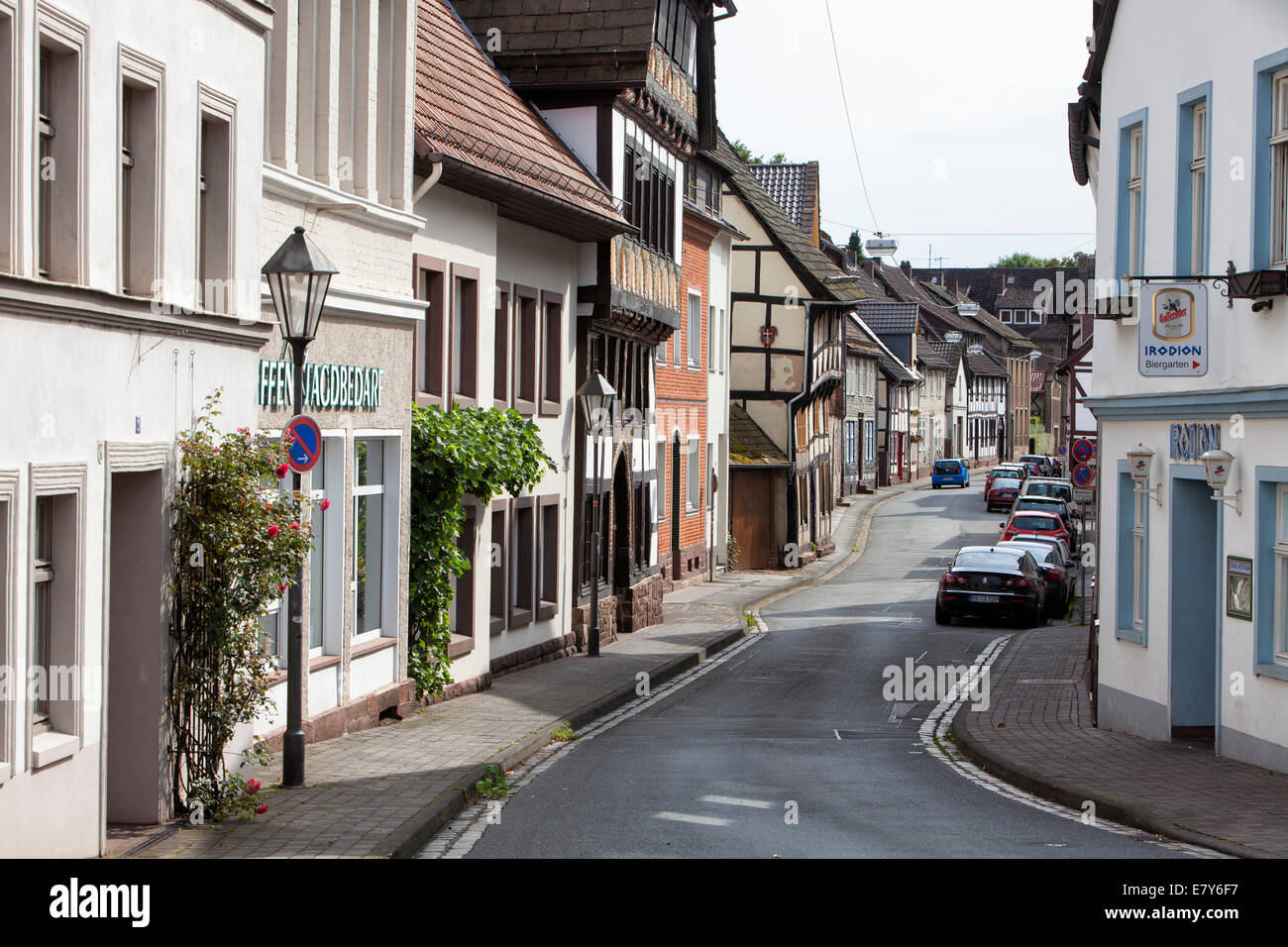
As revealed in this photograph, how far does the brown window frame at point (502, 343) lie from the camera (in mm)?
20938

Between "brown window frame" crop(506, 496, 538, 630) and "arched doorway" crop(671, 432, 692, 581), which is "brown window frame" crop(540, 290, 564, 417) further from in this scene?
"arched doorway" crop(671, 432, 692, 581)

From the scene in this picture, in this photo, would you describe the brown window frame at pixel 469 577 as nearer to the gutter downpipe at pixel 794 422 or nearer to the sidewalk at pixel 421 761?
the sidewalk at pixel 421 761

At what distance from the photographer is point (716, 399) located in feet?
136

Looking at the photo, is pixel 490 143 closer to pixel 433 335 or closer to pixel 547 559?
pixel 433 335

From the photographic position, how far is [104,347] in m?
9.33

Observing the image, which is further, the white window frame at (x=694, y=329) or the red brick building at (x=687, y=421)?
the white window frame at (x=694, y=329)

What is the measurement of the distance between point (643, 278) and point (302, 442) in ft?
56.0

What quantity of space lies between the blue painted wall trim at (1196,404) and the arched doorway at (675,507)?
17.9m

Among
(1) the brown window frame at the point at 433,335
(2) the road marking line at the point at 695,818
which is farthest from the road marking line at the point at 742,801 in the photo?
(1) the brown window frame at the point at 433,335

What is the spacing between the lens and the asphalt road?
997 cm

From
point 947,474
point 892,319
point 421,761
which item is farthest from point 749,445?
point 892,319
